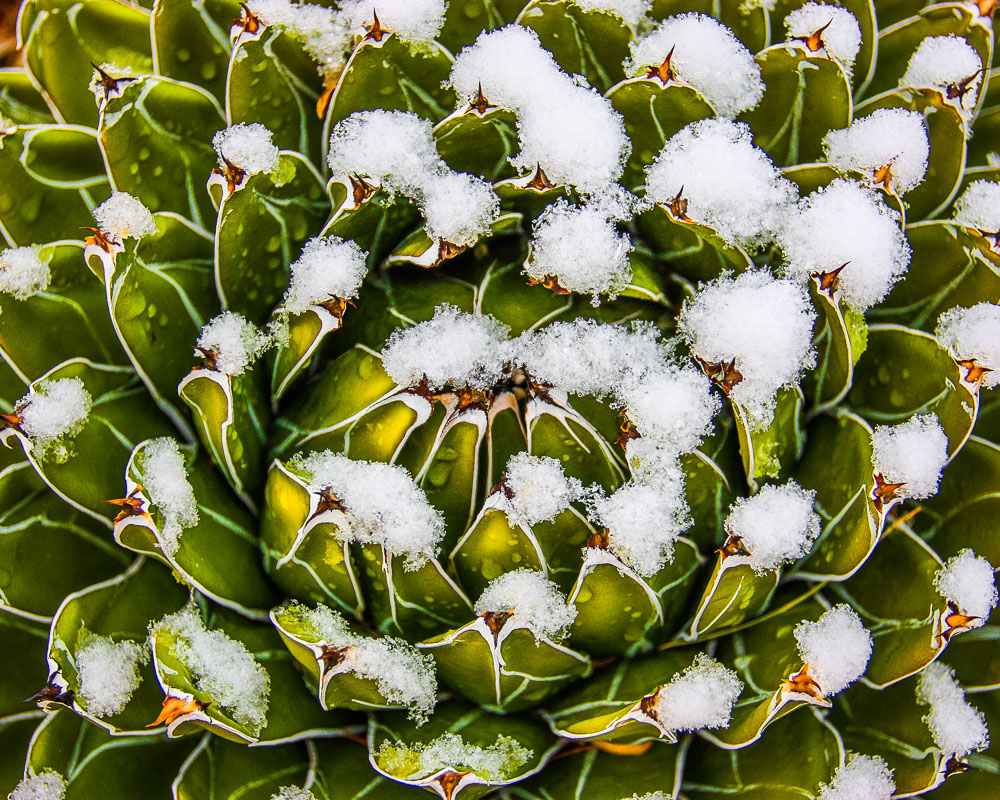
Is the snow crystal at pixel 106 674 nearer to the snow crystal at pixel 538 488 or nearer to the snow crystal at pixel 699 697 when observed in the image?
the snow crystal at pixel 538 488

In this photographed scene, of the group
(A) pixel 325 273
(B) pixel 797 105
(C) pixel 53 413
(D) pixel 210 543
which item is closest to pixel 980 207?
(B) pixel 797 105

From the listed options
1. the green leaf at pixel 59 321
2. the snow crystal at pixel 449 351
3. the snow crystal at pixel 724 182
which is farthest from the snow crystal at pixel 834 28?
the green leaf at pixel 59 321

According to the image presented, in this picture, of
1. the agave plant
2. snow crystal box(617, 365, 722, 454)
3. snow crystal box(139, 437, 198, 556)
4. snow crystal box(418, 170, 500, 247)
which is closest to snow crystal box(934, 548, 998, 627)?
the agave plant

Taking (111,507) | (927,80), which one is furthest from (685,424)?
(111,507)

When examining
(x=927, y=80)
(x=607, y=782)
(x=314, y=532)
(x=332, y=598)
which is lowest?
(x=607, y=782)

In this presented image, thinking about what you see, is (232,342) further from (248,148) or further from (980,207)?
(980,207)

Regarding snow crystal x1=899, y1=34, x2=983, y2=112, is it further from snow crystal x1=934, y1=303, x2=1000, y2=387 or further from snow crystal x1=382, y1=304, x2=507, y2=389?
snow crystal x1=382, y1=304, x2=507, y2=389

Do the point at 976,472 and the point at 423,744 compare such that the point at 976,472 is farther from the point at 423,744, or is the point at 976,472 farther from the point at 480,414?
the point at 423,744
